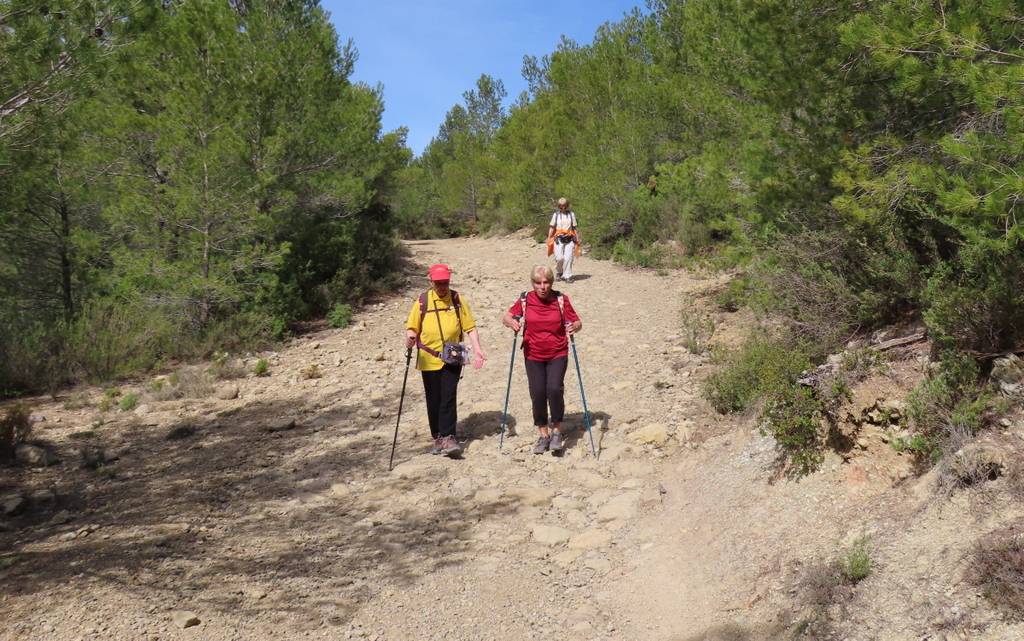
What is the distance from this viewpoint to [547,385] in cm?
618

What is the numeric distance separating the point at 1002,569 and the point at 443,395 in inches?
172

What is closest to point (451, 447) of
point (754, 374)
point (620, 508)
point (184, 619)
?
point (620, 508)

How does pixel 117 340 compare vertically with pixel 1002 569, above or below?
above

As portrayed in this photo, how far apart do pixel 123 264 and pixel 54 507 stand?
18.0 feet

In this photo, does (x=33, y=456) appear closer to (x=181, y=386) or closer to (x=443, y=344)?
(x=181, y=386)

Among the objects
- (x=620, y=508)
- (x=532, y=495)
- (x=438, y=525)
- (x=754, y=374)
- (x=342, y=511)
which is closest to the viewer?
(x=438, y=525)

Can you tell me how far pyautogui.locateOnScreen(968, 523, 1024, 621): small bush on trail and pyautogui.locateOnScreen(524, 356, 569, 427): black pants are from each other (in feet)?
11.5

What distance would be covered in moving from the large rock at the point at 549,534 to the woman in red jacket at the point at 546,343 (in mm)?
1232

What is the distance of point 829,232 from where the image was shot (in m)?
6.64

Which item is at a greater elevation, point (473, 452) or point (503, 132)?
point (503, 132)

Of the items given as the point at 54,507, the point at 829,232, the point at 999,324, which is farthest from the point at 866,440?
the point at 54,507

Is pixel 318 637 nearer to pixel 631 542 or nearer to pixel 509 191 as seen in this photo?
pixel 631 542

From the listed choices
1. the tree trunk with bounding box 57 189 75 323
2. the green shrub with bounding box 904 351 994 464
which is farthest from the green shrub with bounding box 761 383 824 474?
the tree trunk with bounding box 57 189 75 323

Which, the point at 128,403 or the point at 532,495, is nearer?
the point at 532,495
